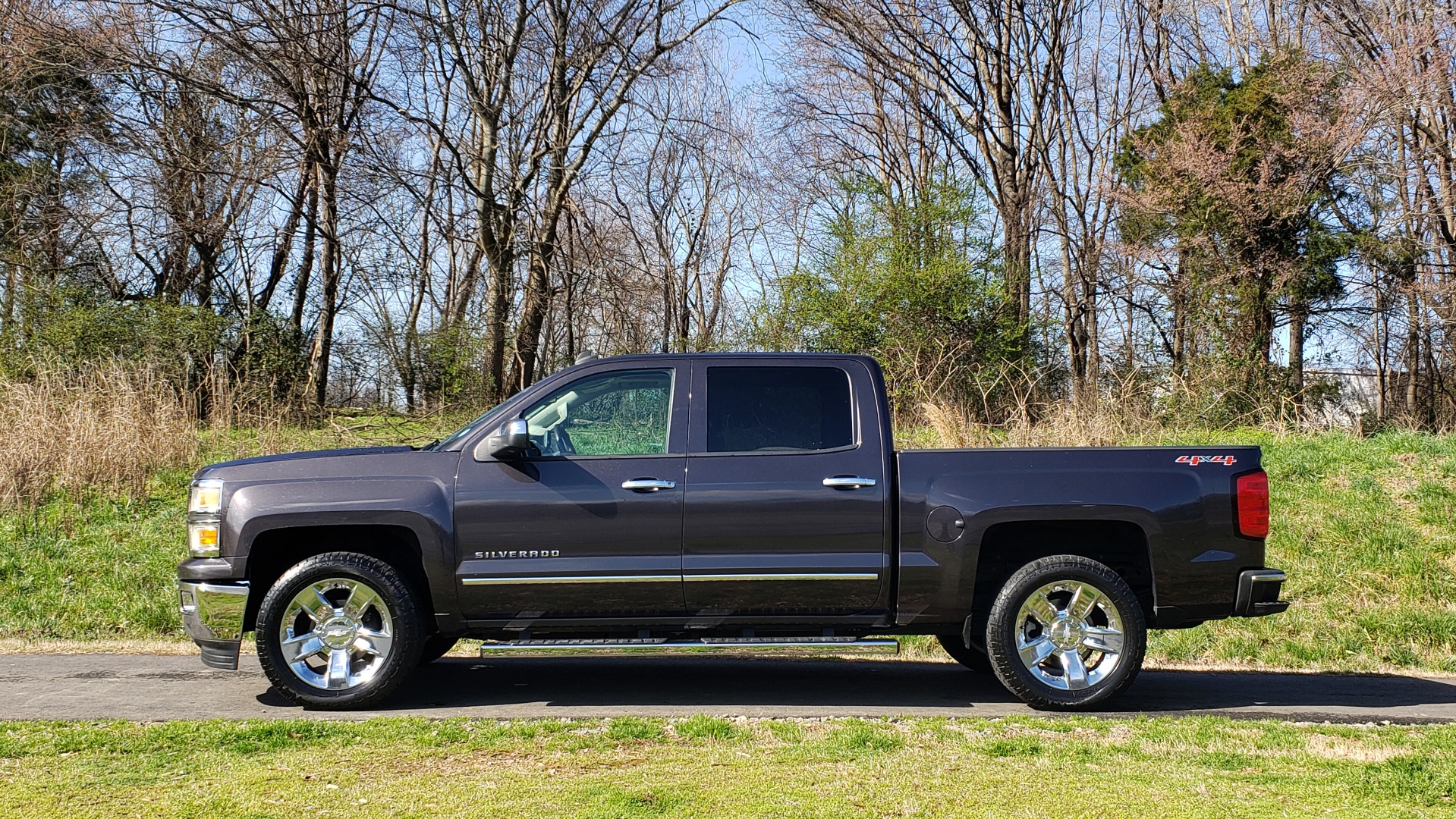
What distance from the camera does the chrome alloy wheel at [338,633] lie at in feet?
21.8

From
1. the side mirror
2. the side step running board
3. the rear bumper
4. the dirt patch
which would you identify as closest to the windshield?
the side mirror

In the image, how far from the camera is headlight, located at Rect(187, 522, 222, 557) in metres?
6.71

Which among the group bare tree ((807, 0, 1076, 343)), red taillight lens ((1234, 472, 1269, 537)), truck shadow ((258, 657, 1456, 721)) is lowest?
truck shadow ((258, 657, 1456, 721))

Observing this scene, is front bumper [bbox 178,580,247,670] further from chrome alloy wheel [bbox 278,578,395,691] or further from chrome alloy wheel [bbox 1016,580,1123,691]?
chrome alloy wheel [bbox 1016,580,1123,691]

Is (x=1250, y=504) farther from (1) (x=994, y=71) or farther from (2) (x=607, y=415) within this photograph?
(1) (x=994, y=71)

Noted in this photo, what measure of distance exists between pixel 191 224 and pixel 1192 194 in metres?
17.2

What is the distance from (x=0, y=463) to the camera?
1316cm

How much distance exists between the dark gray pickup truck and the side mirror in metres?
0.02

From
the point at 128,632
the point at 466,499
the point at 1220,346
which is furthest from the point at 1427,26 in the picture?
the point at 128,632

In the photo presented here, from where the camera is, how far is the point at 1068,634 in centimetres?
674

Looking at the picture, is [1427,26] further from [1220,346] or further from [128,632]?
[128,632]

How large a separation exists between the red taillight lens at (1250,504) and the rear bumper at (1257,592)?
0.77ft

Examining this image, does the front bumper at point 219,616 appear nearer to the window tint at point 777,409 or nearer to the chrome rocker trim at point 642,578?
the chrome rocker trim at point 642,578

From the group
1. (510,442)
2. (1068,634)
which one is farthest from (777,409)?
(1068,634)
